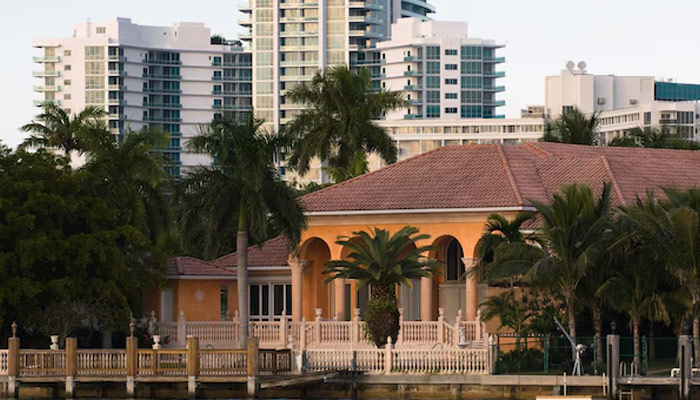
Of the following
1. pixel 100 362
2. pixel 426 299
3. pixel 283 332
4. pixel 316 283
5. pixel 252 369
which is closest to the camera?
pixel 252 369

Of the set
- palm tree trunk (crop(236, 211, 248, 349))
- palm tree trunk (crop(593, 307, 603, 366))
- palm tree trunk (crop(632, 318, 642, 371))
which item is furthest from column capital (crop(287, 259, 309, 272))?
palm tree trunk (crop(632, 318, 642, 371))

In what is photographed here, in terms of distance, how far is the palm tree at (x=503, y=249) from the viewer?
48625mm

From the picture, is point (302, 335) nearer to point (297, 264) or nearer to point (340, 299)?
point (340, 299)

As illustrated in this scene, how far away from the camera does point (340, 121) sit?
7069 cm

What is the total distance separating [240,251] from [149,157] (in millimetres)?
6502

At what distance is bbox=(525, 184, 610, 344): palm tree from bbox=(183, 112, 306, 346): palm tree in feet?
31.7

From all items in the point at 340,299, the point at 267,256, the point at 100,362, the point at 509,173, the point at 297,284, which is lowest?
the point at 100,362

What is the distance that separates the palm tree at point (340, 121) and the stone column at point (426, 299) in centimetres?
1500

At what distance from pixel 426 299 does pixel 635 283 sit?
9.76m

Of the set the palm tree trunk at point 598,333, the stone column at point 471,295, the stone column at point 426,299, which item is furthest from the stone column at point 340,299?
the palm tree trunk at point 598,333

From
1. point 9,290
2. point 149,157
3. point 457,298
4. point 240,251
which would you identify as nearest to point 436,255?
point 457,298

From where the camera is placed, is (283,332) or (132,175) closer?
(283,332)

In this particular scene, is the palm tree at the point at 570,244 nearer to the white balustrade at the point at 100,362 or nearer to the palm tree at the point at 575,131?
the white balustrade at the point at 100,362

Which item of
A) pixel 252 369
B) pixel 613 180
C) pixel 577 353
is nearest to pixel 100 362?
pixel 252 369
